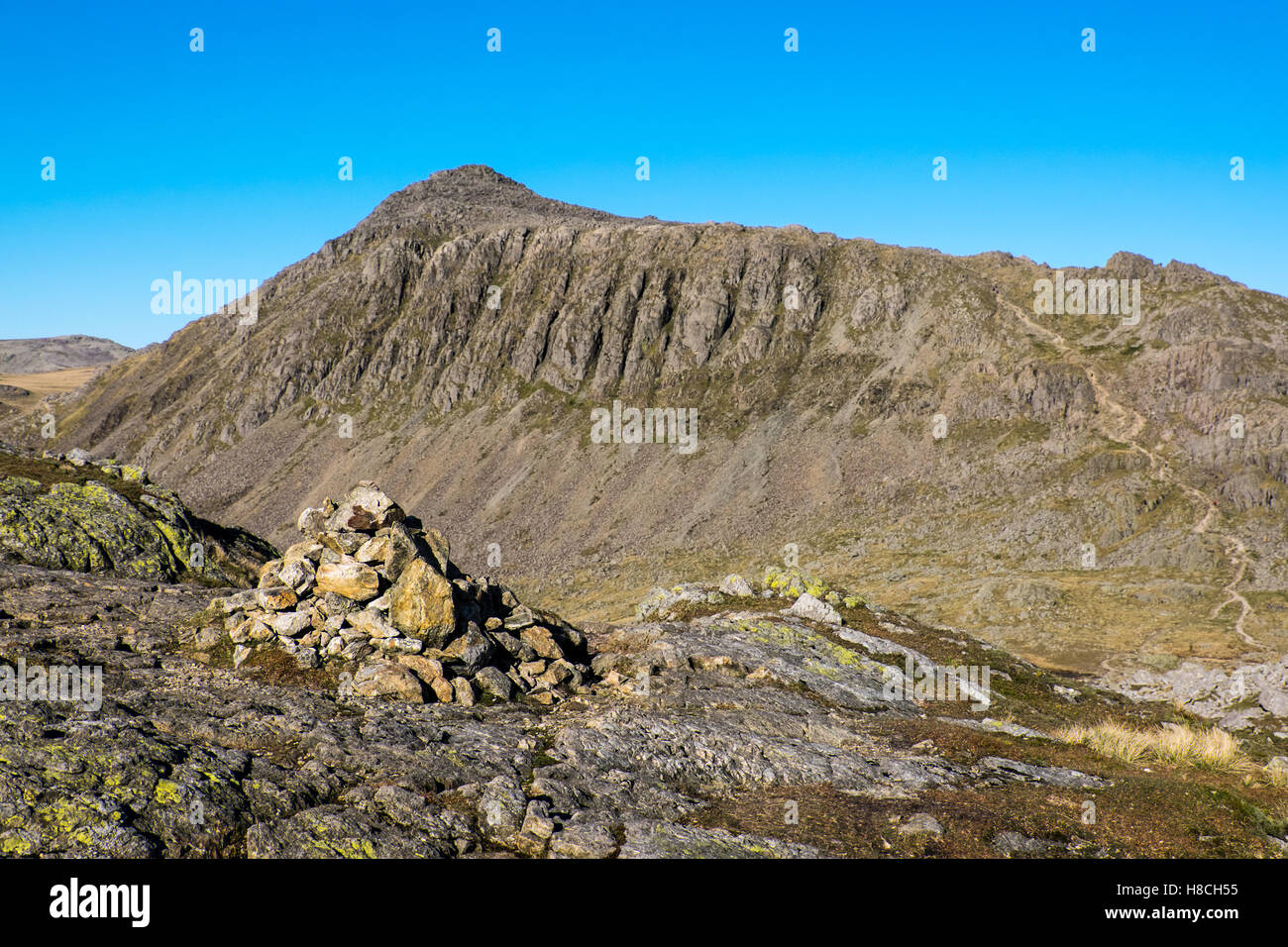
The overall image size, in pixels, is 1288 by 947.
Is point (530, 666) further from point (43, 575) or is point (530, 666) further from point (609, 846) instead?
point (43, 575)

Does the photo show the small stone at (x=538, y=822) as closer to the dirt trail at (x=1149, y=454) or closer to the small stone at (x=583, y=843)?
the small stone at (x=583, y=843)

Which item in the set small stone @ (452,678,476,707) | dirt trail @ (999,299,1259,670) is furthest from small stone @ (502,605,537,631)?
dirt trail @ (999,299,1259,670)

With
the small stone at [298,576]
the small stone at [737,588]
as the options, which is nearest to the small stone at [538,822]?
the small stone at [298,576]

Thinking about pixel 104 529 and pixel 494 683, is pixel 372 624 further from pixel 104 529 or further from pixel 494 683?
pixel 104 529

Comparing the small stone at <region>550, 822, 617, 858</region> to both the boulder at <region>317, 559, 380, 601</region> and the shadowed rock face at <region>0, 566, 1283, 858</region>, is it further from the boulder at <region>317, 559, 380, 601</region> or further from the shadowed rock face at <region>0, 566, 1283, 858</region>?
the boulder at <region>317, 559, 380, 601</region>

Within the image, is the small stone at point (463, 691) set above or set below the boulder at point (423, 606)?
below

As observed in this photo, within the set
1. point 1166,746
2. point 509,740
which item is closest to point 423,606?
point 509,740
